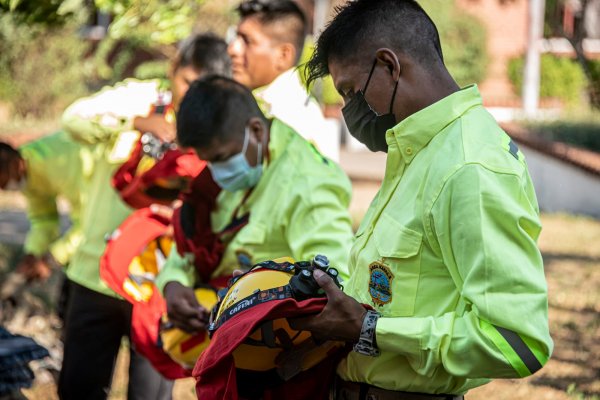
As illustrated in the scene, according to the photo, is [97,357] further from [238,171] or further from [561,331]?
[561,331]

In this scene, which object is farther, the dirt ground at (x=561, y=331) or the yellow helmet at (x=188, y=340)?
the dirt ground at (x=561, y=331)

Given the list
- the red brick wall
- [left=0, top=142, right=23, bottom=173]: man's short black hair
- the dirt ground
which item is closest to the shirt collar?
[left=0, top=142, right=23, bottom=173]: man's short black hair

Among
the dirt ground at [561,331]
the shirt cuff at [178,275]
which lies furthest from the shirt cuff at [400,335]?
the dirt ground at [561,331]

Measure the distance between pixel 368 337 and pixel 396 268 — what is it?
194mm

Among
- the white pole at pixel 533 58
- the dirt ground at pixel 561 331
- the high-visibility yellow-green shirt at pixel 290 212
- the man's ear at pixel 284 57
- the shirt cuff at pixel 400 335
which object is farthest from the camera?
the white pole at pixel 533 58

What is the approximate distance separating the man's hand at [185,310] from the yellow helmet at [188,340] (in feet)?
0.10

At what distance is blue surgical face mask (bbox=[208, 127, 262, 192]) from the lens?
12.1 ft

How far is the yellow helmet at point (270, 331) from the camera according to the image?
264 cm

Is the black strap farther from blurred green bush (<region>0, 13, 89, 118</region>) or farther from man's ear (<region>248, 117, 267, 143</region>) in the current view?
blurred green bush (<region>0, 13, 89, 118</region>)

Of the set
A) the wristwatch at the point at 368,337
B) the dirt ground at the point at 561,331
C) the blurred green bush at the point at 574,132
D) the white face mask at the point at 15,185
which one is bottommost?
the blurred green bush at the point at 574,132

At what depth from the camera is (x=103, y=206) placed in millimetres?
4812

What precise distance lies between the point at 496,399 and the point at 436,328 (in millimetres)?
3969

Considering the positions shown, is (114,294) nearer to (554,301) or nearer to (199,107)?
(199,107)

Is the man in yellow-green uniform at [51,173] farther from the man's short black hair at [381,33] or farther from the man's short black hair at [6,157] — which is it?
the man's short black hair at [381,33]
